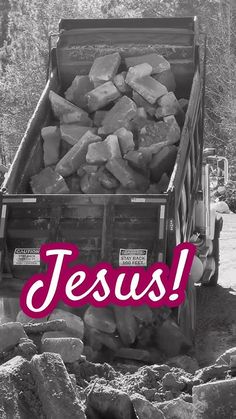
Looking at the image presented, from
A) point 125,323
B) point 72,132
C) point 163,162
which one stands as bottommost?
point 125,323

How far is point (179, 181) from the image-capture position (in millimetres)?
7688

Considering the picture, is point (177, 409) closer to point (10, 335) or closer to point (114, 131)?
point (10, 335)

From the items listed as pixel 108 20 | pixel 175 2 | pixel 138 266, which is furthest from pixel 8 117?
pixel 138 266

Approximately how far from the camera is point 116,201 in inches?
289

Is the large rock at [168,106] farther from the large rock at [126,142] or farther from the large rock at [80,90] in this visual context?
the large rock at [80,90]

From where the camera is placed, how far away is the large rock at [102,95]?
8.91 meters

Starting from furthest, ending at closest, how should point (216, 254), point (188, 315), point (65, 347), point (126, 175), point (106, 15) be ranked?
point (106, 15) → point (216, 254) → point (126, 175) → point (188, 315) → point (65, 347)

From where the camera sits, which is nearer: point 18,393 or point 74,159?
point 18,393

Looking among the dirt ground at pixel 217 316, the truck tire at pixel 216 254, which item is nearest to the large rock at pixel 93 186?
the dirt ground at pixel 217 316

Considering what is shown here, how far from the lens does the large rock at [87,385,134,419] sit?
4.59m

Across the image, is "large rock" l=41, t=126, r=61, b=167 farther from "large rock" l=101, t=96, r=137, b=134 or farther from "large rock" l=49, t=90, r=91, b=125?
"large rock" l=101, t=96, r=137, b=134

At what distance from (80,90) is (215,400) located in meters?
5.31

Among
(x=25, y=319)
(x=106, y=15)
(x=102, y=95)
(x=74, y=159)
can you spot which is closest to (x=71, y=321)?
(x=25, y=319)

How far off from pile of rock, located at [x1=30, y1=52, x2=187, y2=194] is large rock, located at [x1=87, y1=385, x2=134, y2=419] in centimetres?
361
